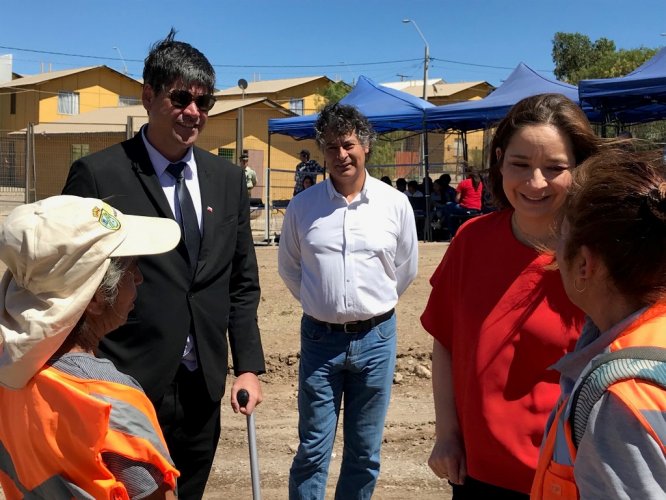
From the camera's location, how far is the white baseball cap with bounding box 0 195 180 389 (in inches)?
66.7

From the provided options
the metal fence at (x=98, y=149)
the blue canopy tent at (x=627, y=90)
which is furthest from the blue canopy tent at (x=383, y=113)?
the blue canopy tent at (x=627, y=90)

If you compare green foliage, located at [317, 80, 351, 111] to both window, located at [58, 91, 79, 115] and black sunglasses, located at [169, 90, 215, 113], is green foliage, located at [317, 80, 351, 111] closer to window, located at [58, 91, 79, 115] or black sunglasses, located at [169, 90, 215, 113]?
window, located at [58, 91, 79, 115]

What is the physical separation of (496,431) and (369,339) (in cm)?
167

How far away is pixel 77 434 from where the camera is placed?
168 cm

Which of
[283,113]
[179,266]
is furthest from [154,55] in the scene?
[283,113]

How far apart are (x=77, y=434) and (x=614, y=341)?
1127mm

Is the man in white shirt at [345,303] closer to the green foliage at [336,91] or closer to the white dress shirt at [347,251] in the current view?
the white dress shirt at [347,251]

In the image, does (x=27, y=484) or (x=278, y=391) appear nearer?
(x=27, y=484)

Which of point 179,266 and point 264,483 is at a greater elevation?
point 179,266

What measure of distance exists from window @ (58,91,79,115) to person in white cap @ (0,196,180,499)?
152 ft

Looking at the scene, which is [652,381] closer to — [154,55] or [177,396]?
[177,396]

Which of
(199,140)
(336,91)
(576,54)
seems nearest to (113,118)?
(199,140)

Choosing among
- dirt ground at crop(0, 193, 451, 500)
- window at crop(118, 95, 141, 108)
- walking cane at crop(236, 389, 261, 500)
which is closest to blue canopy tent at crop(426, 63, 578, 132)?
dirt ground at crop(0, 193, 451, 500)

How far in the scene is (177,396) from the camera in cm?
307
